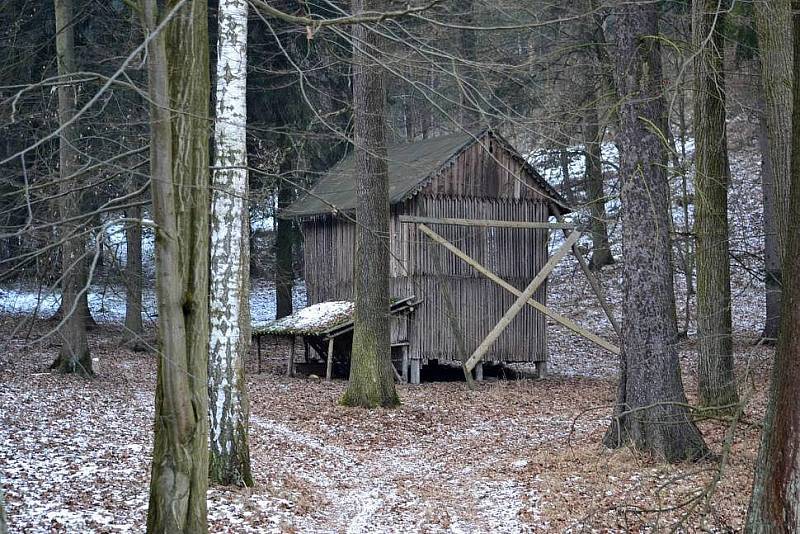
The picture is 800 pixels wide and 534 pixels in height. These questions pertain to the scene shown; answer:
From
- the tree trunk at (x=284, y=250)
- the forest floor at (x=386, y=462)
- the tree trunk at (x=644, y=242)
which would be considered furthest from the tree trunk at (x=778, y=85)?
the tree trunk at (x=284, y=250)

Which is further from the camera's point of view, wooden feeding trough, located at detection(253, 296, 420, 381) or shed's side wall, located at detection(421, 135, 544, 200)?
shed's side wall, located at detection(421, 135, 544, 200)

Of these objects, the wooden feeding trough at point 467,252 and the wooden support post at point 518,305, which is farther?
the wooden feeding trough at point 467,252

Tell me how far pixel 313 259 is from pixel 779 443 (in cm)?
1819

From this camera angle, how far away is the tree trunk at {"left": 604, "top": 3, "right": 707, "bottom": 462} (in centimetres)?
1014

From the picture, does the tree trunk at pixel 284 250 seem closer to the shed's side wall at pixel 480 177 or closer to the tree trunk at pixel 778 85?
the shed's side wall at pixel 480 177

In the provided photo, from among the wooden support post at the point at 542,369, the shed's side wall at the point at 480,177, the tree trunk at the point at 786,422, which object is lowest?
the wooden support post at the point at 542,369

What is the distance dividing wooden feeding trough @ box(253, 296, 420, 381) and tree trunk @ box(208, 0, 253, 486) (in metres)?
10.2

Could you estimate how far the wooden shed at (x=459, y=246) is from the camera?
19.9m

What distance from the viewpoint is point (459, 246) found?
2017 centimetres

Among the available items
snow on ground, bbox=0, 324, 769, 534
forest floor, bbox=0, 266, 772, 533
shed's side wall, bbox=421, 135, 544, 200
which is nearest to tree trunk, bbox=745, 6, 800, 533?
forest floor, bbox=0, 266, 772, 533

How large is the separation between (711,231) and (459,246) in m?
8.82

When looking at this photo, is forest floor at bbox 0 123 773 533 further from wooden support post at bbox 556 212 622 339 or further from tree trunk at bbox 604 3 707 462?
wooden support post at bbox 556 212 622 339

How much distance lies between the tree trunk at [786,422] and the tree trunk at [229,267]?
503cm

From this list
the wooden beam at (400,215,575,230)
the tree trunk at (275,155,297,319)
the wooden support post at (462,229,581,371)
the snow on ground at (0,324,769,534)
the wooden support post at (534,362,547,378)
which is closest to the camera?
the snow on ground at (0,324,769,534)
